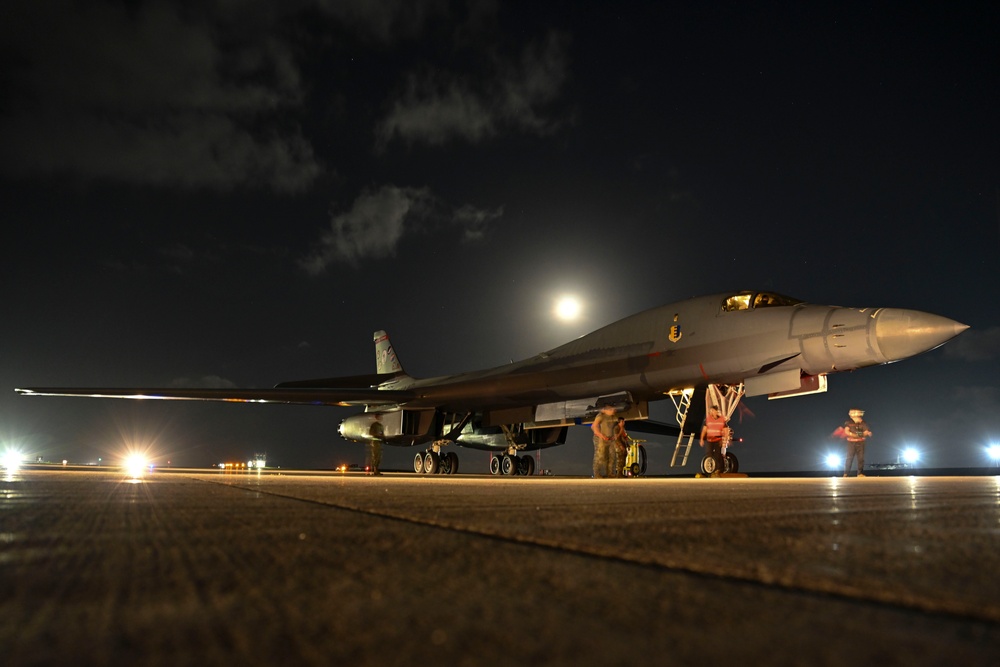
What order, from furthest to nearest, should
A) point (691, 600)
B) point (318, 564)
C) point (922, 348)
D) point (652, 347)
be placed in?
point (652, 347) < point (922, 348) < point (318, 564) < point (691, 600)

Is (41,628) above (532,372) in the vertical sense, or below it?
below

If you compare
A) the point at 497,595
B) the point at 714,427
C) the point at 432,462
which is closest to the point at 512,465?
the point at 432,462

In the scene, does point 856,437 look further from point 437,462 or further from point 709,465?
point 437,462

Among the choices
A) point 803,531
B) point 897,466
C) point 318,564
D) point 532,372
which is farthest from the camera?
point 897,466

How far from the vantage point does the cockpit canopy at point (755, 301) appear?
9711mm

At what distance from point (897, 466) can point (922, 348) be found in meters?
76.5

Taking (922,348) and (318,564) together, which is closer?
(318,564)

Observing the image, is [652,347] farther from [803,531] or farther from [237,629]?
[237,629]

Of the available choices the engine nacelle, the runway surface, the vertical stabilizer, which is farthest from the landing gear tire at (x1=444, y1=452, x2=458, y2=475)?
the runway surface

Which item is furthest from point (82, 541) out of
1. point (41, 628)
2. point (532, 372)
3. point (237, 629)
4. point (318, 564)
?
point (532, 372)

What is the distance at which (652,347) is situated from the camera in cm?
1072

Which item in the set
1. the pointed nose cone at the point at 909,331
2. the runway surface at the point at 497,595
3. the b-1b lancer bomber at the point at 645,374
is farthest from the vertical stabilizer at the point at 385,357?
the runway surface at the point at 497,595

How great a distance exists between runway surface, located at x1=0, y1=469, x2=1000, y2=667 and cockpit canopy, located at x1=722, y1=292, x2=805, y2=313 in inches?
342

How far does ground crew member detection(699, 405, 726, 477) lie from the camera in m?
9.53
